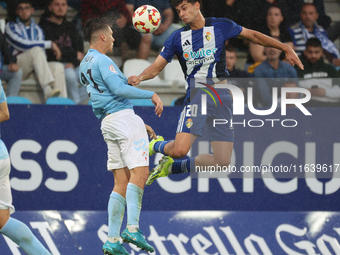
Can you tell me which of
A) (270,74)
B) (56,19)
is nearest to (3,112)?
(56,19)

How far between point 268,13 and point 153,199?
114 inches

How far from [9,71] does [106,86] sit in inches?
98.5

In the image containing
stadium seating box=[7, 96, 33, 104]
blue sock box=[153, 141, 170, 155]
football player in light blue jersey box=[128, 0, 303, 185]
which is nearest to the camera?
football player in light blue jersey box=[128, 0, 303, 185]

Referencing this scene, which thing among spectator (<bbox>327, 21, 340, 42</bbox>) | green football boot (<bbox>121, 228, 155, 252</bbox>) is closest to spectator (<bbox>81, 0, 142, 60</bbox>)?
spectator (<bbox>327, 21, 340, 42</bbox>)

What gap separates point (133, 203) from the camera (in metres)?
4.63

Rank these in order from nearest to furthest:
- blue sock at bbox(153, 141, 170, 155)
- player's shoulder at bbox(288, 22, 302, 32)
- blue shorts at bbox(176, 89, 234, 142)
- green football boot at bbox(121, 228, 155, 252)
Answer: green football boot at bbox(121, 228, 155, 252) < blue shorts at bbox(176, 89, 234, 142) < blue sock at bbox(153, 141, 170, 155) < player's shoulder at bbox(288, 22, 302, 32)

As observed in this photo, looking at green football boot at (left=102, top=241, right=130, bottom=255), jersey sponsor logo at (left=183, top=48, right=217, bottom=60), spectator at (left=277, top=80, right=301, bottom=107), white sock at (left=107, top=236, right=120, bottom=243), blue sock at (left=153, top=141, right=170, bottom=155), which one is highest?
jersey sponsor logo at (left=183, top=48, right=217, bottom=60)

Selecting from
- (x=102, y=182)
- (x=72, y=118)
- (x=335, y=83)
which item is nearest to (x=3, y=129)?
(x=72, y=118)

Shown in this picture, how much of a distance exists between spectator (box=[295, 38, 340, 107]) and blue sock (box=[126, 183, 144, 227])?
3.11 metres

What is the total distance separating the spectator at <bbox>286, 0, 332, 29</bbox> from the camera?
718cm

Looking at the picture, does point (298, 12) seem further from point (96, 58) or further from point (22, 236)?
point (22, 236)

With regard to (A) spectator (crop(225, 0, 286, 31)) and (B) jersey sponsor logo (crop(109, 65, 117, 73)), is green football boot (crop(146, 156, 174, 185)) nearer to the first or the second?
(B) jersey sponsor logo (crop(109, 65, 117, 73))

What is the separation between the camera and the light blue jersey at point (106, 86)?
179 inches

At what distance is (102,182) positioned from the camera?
671 cm
